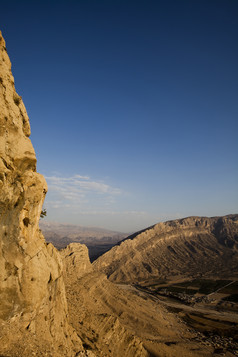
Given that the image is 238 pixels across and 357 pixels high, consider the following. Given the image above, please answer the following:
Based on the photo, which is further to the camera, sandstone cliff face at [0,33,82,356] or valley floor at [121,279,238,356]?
valley floor at [121,279,238,356]

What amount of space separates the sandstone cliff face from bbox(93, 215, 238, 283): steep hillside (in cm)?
10311

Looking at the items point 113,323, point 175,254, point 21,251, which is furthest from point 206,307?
point 21,251

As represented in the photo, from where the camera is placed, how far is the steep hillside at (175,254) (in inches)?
4562

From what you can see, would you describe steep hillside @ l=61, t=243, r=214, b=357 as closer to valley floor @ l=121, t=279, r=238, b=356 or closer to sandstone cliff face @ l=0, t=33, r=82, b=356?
valley floor @ l=121, t=279, r=238, b=356

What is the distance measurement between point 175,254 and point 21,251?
15158cm

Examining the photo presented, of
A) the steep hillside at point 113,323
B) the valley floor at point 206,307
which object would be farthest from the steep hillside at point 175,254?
the steep hillside at point 113,323

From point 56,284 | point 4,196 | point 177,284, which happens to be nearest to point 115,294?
point 56,284

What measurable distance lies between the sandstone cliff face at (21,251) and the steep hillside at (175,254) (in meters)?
103

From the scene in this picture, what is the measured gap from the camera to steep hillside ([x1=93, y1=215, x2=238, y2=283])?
4562 inches

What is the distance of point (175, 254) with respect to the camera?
480ft

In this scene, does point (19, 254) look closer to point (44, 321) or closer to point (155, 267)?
point (44, 321)

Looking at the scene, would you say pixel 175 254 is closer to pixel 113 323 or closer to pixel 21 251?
pixel 113 323

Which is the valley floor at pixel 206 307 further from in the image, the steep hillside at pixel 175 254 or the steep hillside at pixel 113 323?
the steep hillside at pixel 175 254

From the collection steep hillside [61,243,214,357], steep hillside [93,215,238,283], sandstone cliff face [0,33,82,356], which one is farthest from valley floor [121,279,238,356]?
sandstone cliff face [0,33,82,356]
